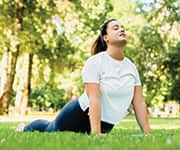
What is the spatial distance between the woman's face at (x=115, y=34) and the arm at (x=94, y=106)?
0.60 m

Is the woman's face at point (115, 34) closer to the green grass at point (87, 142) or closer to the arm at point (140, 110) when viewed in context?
the arm at point (140, 110)

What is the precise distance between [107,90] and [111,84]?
0.09m

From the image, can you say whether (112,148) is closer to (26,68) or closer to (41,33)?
(41,33)

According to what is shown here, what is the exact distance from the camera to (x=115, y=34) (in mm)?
6715

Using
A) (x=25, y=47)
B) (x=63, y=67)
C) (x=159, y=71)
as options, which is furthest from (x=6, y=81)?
(x=159, y=71)

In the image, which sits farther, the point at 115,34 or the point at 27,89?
the point at 27,89

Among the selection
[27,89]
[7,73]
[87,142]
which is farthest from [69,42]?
[87,142]

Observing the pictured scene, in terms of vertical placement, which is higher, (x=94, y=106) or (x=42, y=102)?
(x=94, y=106)

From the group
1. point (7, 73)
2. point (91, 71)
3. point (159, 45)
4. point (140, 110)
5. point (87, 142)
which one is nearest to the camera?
point (87, 142)

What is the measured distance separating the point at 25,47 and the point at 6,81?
2.10 meters

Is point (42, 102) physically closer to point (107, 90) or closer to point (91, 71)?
point (107, 90)

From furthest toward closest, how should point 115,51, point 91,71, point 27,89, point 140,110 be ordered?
point 27,89 < point 140,110 < point 115,51 < point 91,71

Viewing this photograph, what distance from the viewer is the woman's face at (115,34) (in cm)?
667

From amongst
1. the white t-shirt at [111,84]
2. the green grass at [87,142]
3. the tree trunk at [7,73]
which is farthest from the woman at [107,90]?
the tree trunk at [7,73]
